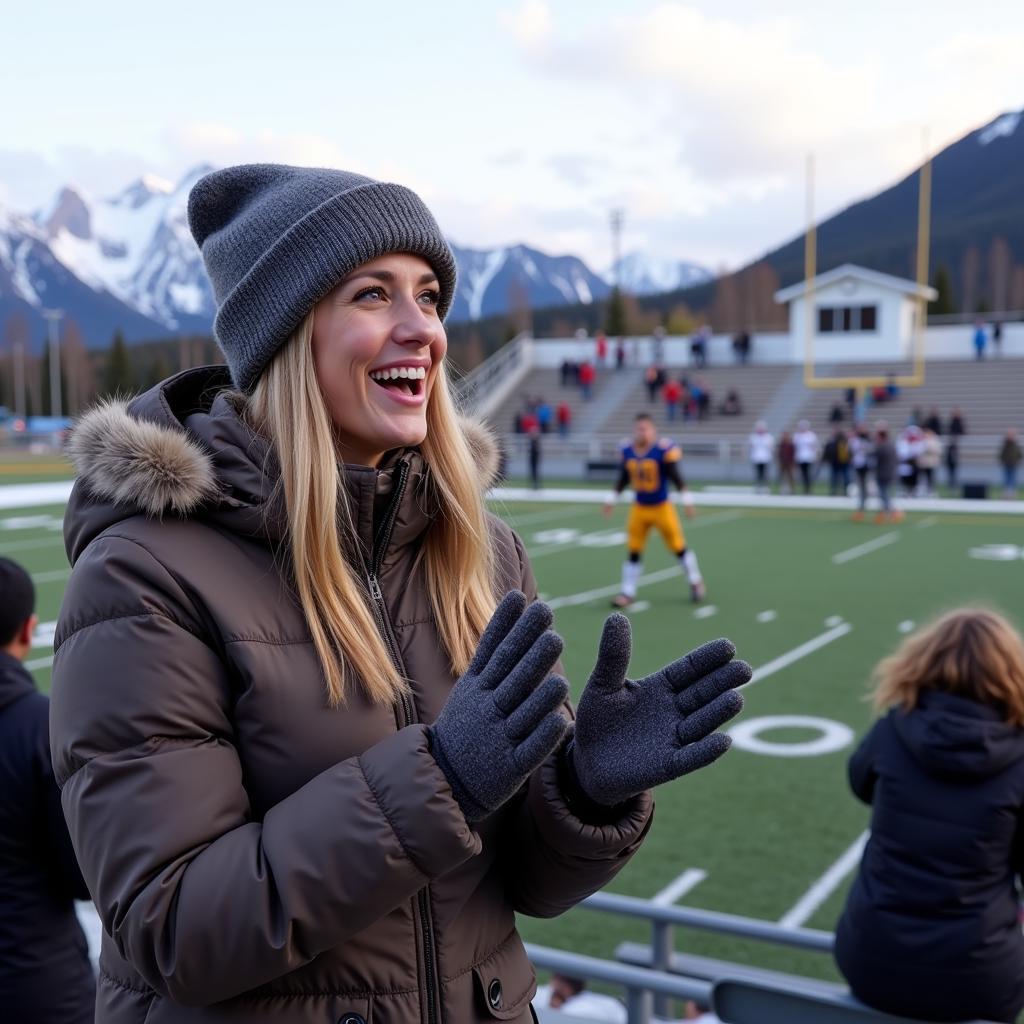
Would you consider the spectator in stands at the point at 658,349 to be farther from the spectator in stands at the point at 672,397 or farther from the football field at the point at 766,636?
the football field at the point at 766,636

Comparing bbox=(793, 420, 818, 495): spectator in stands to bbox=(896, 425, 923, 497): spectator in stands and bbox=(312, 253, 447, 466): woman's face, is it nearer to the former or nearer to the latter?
bbox=(896, 425, 923, 497): spectator in stands

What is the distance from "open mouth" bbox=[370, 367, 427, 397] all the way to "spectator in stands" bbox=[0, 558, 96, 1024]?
1.26 meters

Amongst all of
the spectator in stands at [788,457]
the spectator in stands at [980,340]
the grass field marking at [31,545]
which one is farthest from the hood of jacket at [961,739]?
the spectator in stands at [980,340]

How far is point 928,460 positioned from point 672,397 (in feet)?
37.3

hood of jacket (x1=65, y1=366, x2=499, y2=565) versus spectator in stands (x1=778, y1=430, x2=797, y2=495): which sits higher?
hood of jacket (x1=65, y1=366, x2=499, y2=565)

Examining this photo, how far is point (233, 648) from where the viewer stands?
57.6 inches

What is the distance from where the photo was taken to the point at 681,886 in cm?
489

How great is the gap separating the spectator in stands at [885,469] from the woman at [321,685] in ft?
59.3

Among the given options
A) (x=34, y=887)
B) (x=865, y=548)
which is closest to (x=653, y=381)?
(x=865, y=548)

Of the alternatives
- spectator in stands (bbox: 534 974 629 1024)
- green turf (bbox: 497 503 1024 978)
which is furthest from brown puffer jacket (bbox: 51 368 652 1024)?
spectator in stands (bbox: 534 974 629 1024)

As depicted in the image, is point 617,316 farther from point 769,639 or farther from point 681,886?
point 681,886

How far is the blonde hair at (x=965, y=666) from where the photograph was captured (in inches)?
118

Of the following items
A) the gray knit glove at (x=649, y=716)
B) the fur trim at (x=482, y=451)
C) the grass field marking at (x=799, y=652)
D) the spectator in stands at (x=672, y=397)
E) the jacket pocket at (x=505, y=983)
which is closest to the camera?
the gray knit glove at (x=649, y=716)

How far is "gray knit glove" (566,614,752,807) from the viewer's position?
1.46 m
